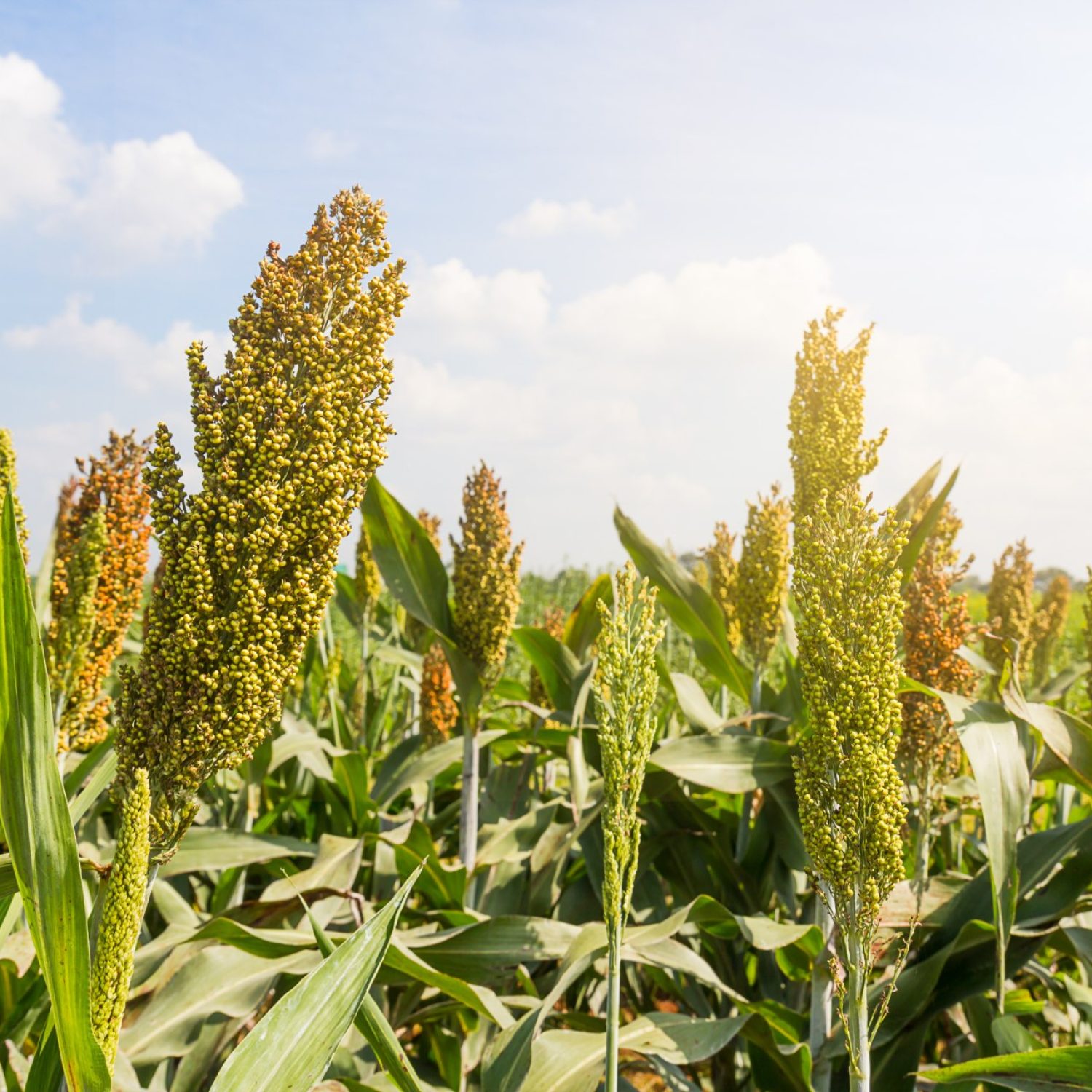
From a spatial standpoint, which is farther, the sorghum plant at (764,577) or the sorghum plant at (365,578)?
the sorghum plant at (365,578)

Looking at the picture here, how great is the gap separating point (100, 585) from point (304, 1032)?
6.18ft

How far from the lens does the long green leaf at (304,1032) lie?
1348 millimetres

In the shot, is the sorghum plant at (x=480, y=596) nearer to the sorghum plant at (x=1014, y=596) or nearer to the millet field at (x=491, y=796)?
the millet field at (x=491, y=796)

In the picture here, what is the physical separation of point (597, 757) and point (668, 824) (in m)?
0.33

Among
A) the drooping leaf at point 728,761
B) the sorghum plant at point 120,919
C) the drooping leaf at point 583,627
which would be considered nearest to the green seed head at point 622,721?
the sorghum plant at point 120,919

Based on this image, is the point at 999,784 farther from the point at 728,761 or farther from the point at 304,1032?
the point at 304,1032

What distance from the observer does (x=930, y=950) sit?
Answer: 2777 mm

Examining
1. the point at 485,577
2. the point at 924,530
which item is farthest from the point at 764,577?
the point at 485,577

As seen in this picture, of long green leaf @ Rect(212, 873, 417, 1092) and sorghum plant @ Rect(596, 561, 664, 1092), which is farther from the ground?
sorghum plant @ Rect(596, 561, 664, 1092)

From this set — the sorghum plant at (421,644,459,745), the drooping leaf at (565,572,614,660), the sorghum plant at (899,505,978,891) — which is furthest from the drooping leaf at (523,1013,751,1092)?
the sorghum plant at (421,644,459,745)

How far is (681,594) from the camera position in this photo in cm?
335

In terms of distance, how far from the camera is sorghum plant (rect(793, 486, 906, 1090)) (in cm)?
167

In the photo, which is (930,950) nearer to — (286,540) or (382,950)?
(382,950)

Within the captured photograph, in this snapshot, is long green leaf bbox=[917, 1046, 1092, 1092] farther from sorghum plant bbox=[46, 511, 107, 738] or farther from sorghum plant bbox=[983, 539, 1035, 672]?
sorghum plant bbox=[983, 539, 1035, 672]
